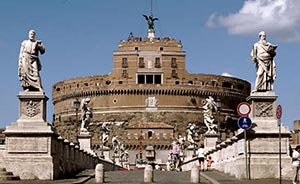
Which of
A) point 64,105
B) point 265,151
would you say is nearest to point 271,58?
point 265,151

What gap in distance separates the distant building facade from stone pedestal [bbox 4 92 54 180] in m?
118

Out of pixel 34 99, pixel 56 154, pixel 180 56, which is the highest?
pixel 180 56

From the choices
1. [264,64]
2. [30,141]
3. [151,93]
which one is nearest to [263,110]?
[264,64]

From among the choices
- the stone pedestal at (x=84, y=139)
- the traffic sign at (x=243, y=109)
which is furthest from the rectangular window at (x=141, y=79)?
the traffic sign at (x=243, y=109)

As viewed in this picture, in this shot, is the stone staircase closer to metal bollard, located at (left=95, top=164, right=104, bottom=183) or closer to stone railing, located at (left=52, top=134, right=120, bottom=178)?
stone railing, located at (left=52, top=134, right=120, bottom=178)

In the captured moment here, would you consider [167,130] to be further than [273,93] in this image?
Yes

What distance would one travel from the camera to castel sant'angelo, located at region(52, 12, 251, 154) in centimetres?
14400

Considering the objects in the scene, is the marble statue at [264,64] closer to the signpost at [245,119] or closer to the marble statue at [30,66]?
the signpost at [245,119]

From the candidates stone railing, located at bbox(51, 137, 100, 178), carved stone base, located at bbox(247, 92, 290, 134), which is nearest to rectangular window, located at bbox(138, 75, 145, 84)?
stone railing, located at bbox(51, 137, 100, 178)

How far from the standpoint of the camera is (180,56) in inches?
5782

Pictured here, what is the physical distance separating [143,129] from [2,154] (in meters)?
119

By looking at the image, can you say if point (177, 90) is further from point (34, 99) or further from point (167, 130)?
point (34, 99)

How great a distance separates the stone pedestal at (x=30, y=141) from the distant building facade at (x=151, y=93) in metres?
118

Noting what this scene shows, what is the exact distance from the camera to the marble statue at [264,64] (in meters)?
23.2
